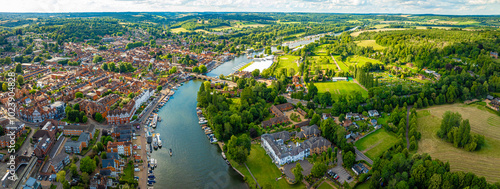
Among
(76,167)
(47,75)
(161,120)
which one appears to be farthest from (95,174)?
(47,75)

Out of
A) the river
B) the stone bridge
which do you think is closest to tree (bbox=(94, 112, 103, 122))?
the river

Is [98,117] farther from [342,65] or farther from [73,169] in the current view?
[342,65]

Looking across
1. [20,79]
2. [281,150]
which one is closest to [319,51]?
[281,150]

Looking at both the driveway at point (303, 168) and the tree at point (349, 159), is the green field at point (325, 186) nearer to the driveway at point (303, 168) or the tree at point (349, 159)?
the driveway at point (303, 168)

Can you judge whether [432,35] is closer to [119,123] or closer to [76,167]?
[119,123]

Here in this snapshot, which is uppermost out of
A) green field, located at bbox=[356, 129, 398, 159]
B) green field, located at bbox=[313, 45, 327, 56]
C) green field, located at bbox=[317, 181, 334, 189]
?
green field, located at bbox=[313, 45, 327, 56]

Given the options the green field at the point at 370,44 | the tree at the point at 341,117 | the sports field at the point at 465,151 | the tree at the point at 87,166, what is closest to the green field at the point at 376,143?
the sports field at the point at 465,151

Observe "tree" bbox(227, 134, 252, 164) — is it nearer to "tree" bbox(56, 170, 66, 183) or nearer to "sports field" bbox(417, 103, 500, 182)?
"tree" bbox(56, 170, 66, 183)
